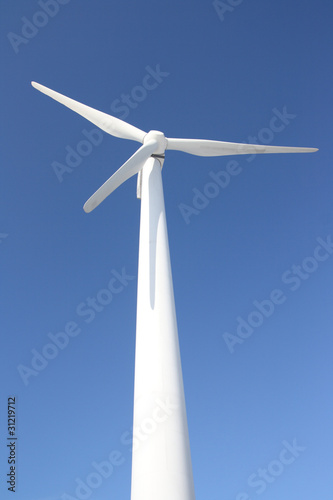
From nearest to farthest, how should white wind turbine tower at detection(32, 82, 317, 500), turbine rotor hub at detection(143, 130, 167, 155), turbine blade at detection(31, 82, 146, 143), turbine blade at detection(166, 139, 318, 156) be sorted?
white wind turbine tower at detection(32, 82, 317, 500), turbine rotor hub at detection(143, 130, 167, 155), turbine blade at detection(166, 139, 318, 156), turbine blade at detection(31, 82, 146, 143)

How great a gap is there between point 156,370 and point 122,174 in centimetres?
646

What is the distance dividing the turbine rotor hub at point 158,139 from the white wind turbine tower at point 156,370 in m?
1.25

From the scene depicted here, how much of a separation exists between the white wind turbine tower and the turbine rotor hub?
1.25 meters

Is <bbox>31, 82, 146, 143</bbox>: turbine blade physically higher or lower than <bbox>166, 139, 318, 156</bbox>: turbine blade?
higher

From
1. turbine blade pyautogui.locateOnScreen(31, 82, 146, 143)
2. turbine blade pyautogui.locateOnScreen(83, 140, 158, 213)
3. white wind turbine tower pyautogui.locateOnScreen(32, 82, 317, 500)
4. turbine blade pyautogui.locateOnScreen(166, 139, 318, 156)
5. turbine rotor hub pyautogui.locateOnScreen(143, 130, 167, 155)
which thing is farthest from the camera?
turbine blade pyautogui.locateOnScreen(31, 82, 146, 143)

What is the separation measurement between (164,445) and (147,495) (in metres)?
0.92

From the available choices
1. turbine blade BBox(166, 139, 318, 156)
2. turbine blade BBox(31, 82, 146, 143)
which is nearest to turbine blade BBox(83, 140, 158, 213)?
turbine blade BBox(166, 139, 318, 156)

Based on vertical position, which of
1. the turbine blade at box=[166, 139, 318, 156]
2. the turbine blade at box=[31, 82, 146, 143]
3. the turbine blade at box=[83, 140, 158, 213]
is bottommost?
the turbine blade at box=[83, 140, 158, 213]

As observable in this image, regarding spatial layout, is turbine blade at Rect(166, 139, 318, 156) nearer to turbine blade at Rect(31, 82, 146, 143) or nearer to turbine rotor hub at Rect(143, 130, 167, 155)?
turbine rotor hub at Rect(143, 130, 167, 155)

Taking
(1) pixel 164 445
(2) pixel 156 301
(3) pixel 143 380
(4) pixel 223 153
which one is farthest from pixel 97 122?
(1) pixel 164 445

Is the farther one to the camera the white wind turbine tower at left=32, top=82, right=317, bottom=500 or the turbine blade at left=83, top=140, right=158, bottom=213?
the turbine blade at left=83, top=140, right=158, bottom=213

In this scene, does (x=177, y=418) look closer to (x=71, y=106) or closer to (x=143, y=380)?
(x=143, y=380)

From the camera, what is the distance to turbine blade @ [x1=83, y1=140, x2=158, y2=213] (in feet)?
40.9

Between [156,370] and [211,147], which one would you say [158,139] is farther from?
[156,370]
